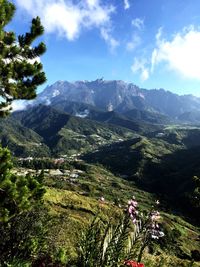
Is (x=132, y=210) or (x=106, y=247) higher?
(x=132, y=210)

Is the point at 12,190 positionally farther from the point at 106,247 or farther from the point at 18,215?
the point at 106,247

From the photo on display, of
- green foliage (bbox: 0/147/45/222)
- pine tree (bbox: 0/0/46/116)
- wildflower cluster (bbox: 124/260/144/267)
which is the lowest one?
wildflower cluster (bbox: 124/260/144/267)

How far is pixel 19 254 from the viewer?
13.8 m

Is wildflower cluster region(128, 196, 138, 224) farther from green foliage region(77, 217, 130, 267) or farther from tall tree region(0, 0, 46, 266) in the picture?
tall tree region(0, 0, 46, 266)

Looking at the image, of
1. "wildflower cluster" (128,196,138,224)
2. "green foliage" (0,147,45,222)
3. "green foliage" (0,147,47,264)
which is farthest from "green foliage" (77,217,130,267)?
"green foliage" (0,147,45,222)

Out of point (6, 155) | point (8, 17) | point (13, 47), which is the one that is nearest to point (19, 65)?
point (13, 47)

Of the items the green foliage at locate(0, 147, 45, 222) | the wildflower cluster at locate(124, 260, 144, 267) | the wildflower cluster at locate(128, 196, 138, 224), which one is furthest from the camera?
the green foliage at locate(0, 147, 45, 222)

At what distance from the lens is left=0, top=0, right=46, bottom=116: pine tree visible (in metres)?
14.2

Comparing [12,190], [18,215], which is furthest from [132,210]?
[18,215]

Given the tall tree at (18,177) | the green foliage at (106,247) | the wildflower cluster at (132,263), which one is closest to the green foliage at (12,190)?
the tall tree at (18,177)

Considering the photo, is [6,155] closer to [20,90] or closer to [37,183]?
[37,183]

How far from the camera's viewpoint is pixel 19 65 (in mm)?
14555

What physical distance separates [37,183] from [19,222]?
2.43 meters

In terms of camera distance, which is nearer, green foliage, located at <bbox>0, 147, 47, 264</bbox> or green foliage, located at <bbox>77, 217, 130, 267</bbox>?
green foliage, located at <bbox>77, 217, 130, 267</bbox>
